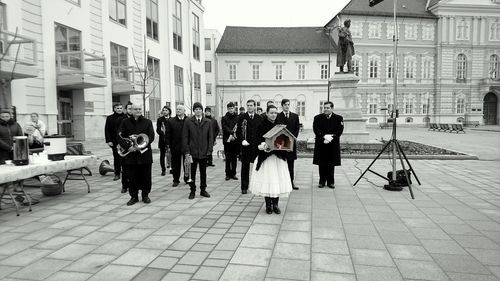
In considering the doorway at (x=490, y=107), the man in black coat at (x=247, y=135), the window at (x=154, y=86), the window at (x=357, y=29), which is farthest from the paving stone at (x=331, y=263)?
the doorway at (x=490, y=107)

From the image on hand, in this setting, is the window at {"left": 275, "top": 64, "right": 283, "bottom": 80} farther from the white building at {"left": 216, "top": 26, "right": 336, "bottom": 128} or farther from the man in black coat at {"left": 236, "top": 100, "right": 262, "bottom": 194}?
the man in black coat at {"left": 236, "top": 100, "right": 262, "bottom": 194}

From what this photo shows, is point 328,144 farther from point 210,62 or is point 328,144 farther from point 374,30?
point 374,30

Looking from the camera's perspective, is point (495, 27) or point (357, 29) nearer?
point (357, 29)

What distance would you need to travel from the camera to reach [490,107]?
5259cm

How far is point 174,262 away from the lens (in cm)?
412

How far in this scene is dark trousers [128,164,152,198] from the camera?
6895 mm

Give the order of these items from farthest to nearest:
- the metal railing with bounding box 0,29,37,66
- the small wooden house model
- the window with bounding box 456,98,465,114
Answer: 1. the window with bounding box 456,98,465,114
2. the metal railing with bounding box 0,29,37,66
3. the small wooden house model

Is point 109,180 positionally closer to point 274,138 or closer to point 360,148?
point 274,138

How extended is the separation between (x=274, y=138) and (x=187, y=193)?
2912 millimetres

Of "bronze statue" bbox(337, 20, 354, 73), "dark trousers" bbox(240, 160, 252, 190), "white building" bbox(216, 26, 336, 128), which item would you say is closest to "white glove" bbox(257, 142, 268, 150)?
"dark trousers" bbox(240, 160, 252, 190)

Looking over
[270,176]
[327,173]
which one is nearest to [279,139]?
[270,176]

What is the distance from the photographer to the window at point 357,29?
48.5 m

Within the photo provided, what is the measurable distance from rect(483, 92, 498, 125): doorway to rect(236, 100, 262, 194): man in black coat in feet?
183

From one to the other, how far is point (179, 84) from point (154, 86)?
15.7 ft
